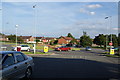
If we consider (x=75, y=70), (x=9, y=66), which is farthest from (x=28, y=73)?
(x=75, y=70)

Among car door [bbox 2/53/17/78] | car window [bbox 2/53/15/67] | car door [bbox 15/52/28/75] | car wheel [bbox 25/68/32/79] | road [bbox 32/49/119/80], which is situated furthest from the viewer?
road [bbox 32/49/119/80]

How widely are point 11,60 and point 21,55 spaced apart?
1.11 meters

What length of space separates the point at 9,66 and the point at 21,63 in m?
1.04

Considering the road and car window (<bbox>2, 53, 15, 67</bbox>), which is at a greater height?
car window (<bbox>2, 53, 15, 67</bbox>)

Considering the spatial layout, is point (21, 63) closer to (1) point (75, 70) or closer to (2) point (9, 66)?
(2) point (9, 66)

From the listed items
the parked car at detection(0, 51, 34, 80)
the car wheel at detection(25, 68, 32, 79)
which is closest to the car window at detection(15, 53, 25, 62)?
the parked car at detection(0, 51, 34, 80)

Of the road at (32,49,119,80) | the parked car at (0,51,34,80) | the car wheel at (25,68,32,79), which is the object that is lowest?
the road at (32,49,119,80)

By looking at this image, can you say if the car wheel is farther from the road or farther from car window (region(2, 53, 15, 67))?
car window (region(2, 53, 15, 67))

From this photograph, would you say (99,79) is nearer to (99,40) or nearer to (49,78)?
(49,78)

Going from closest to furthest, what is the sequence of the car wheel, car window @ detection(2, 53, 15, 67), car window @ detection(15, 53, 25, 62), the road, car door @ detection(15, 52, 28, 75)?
car window @ detection(2, 53, 15, 67), car door @ detection(15, 52, 28, 75), car window @ detection(15, 53, 25, 62), the car wheel, the road

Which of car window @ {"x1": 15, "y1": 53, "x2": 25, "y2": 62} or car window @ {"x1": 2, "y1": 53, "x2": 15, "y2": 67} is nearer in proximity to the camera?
car window @ {"x1": 2, "y1": 53, "x2": 15, "y2": 67}

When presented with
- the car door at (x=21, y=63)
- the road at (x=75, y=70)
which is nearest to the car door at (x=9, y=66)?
the car door at (x=21, y=63)

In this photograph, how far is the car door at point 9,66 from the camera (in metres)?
6.29

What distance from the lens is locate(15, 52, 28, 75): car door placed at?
24.3 feet
